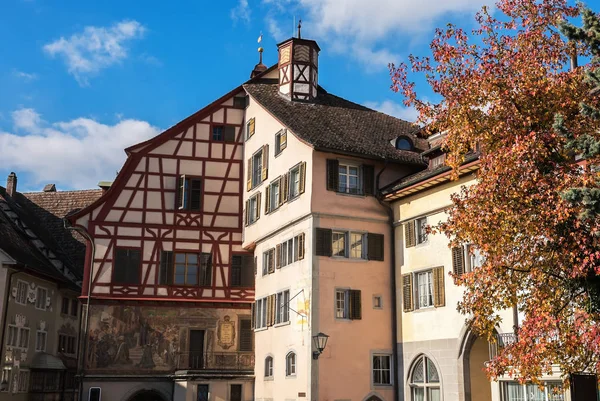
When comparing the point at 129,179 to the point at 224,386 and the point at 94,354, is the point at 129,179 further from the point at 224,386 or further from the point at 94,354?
the point at 224,386

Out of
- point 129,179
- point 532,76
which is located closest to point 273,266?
point 129,179

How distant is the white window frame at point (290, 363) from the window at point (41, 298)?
55.2ft

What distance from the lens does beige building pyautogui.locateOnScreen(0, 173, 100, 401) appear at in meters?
36.6

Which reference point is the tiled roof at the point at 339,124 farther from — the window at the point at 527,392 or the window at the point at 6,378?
the window at the point at 6,378

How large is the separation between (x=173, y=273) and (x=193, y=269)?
3.29 ft

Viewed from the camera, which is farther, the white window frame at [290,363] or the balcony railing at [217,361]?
the balcony railing at [217,361]

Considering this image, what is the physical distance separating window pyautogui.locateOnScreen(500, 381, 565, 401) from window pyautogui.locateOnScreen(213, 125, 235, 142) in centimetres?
2062

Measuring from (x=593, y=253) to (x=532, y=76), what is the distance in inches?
154

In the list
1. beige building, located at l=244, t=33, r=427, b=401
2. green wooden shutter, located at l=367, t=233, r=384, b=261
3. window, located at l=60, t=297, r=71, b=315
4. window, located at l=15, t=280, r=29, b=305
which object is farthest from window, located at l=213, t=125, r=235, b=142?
window, located at l=60, t=297, r=71, b=315

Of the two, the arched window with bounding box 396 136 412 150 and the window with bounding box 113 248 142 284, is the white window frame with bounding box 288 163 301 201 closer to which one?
the arched window with bounding box 396 136 412 150

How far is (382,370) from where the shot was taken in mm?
28781

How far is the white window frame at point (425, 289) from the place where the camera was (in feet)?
89.7

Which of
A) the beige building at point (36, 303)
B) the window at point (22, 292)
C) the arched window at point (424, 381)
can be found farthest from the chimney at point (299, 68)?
the window at point (22, 292)

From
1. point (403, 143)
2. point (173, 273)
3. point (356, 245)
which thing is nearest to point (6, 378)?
point (173, 273)
